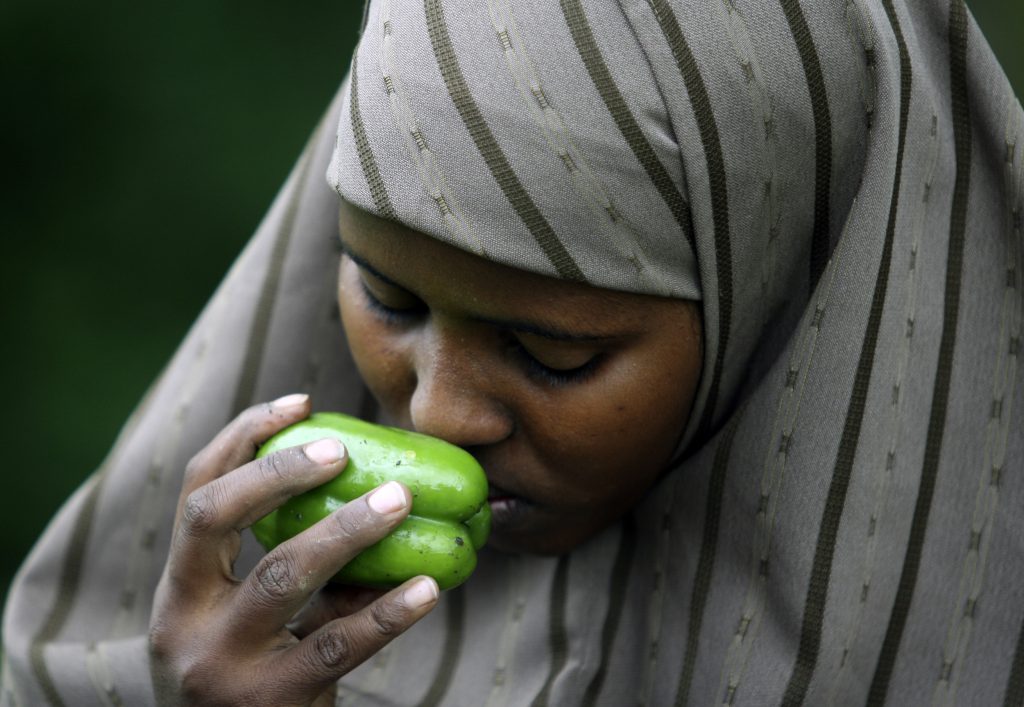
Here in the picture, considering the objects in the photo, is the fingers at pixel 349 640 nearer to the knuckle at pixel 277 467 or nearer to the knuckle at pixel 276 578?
the knuckle at pixel 276 578

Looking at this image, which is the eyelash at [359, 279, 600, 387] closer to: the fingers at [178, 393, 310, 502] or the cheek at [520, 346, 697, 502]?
the cheek at [520, 346, 697, 502]

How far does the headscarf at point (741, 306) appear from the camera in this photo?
162 cm

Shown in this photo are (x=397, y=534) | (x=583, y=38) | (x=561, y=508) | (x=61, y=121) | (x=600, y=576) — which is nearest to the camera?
(x=583, y=38)

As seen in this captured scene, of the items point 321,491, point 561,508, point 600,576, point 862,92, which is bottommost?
Answer: point 600,576

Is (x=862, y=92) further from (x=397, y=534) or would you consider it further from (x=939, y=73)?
(x=397, y=534)

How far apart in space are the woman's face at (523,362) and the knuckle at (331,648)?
0.31 m

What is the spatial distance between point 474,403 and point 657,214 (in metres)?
0.37

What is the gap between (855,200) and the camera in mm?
1732

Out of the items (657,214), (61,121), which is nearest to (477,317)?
(657,214)

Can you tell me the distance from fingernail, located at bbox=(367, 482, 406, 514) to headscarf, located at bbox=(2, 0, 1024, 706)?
0.34 metres

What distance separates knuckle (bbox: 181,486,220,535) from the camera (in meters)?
1.75

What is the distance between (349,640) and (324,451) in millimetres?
266

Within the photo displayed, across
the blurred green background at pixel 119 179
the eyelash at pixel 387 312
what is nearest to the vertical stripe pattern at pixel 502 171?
the eyelash at pixel 387 312

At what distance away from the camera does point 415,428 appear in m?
1.80
